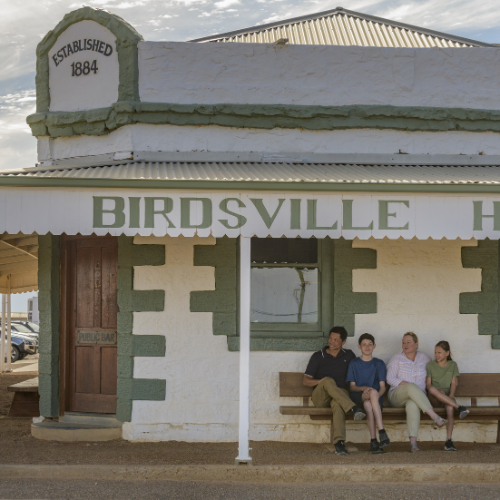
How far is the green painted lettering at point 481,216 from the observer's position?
5535 millimetres

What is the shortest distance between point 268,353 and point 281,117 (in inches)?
105

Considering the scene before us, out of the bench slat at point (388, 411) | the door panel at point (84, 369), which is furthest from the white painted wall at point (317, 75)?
the bench slat at point (388, 411)

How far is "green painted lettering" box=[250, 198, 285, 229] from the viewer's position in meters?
5.49

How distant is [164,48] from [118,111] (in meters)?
0.94

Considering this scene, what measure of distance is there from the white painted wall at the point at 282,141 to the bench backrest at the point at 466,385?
2.52m

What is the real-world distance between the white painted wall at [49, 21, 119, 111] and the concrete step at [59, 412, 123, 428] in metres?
3.52

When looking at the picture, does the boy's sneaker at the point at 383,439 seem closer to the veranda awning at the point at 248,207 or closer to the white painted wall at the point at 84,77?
the veranda awning at the point at 248,207

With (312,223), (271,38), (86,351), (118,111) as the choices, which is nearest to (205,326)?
(86,351)

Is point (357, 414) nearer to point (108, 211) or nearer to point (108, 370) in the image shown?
point (108, 370)

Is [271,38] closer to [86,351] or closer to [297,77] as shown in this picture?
[297,77]

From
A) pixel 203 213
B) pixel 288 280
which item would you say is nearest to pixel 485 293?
pixel 288 280

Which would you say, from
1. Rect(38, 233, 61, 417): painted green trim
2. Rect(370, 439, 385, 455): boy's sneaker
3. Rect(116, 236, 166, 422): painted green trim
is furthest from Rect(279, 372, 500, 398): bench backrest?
Rect(38, 233, 61, 417): painted green trim

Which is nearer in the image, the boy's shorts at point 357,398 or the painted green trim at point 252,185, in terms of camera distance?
the painted green trim at point 252,185

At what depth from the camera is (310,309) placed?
277 inches
